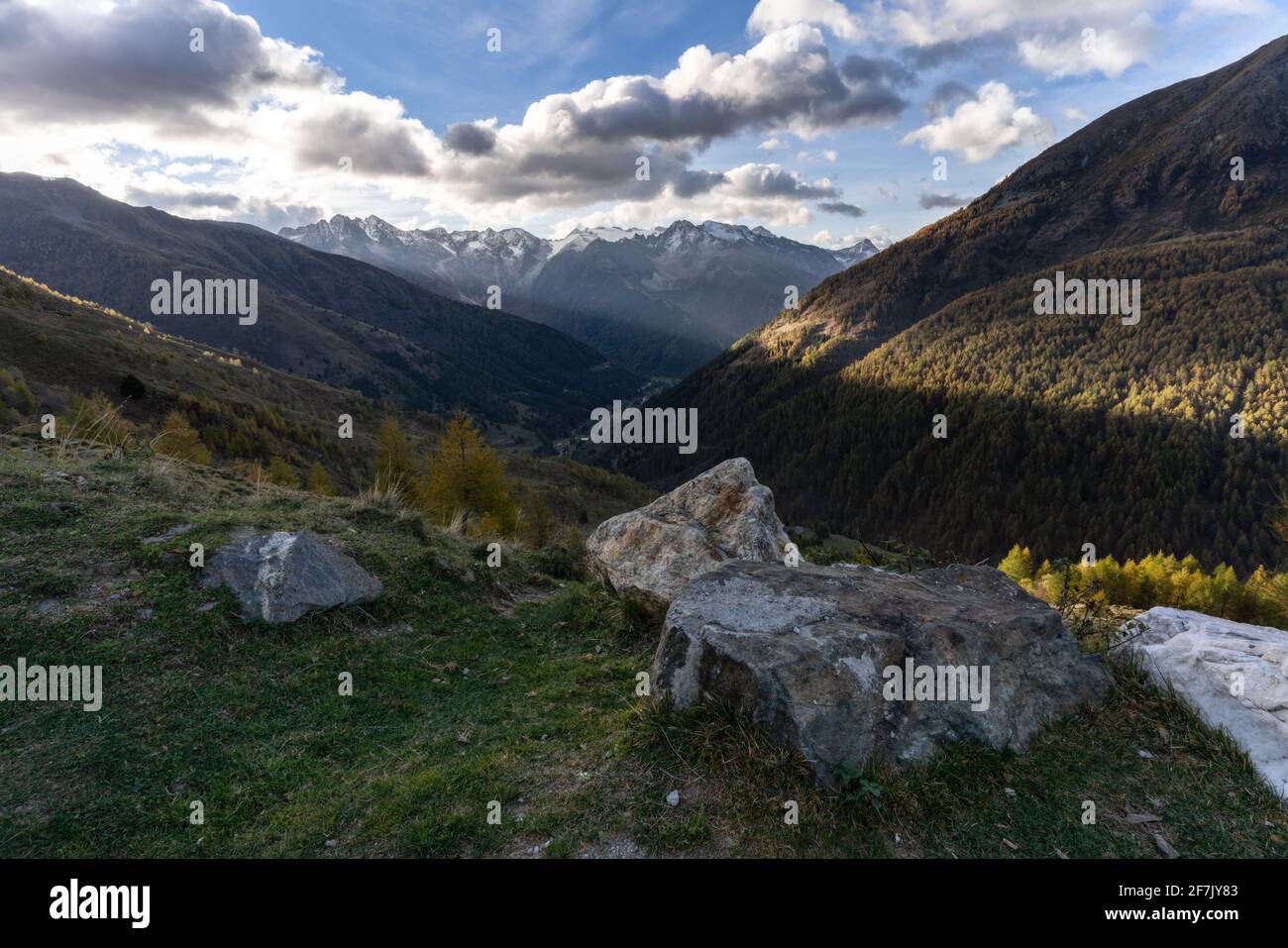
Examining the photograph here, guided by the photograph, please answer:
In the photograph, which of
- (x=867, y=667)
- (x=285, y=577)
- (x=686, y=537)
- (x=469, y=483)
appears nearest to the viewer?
(x=867, y=667)

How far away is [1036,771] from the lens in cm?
544

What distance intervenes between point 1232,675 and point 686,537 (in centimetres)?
748

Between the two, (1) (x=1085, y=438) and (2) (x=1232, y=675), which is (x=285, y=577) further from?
(1) (x=1085, y=438)

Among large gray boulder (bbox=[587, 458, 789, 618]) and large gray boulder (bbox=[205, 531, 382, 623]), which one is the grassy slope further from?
large gray boulder (bbox=[587, 458, 789, 618])

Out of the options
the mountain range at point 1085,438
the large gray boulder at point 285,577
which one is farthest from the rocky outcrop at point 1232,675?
the mountain range at point 1085,438

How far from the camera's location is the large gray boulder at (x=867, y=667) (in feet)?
17.4

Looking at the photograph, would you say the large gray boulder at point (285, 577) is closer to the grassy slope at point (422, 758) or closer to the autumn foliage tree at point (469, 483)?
the grassy slope at point (422, 758)

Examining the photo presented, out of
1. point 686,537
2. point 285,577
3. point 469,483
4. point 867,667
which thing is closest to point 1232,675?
point 867,667

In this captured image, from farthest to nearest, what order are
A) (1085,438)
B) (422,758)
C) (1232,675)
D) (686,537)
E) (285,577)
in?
(1085,438) < (686,537) < (285,577) < (1232,675) < (422,758)

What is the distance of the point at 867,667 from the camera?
18.6ft

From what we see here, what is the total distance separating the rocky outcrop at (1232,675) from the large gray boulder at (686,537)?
544 cm

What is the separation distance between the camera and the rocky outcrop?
5539 mm

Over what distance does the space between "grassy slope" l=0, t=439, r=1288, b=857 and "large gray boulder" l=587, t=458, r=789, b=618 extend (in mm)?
1541
